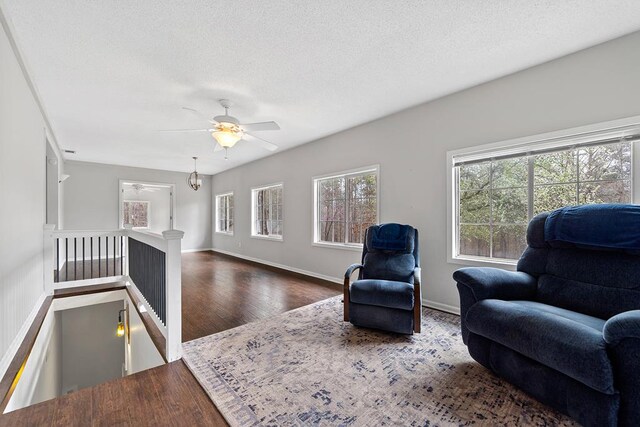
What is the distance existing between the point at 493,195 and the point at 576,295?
4.26ft

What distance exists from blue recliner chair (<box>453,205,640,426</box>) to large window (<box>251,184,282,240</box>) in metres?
4.41

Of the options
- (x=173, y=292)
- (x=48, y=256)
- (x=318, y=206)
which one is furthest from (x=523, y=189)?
(x=48, y=256)

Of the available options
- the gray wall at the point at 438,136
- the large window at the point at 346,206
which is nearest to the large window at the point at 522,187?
the gray wall at the point at 438,136

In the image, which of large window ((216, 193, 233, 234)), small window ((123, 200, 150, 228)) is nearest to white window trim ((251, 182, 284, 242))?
large window ((216, 193, 233, 234))

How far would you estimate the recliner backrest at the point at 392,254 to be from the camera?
2957mm

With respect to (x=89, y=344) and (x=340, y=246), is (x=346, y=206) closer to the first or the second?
(x=340, y=246)

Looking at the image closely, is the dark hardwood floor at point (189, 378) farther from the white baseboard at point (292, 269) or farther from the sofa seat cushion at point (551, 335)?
the sofa seat cushion at point (551, 335)

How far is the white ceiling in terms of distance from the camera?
6.17 ft

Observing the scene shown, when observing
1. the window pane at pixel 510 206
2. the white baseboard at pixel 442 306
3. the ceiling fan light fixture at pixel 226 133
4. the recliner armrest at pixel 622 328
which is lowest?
the white baseboard at pixel 442 306

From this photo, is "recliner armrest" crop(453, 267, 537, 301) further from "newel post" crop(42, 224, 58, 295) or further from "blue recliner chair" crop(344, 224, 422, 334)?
"newel post" crop(42, 224, 58, 295)

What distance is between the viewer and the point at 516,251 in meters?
2.79

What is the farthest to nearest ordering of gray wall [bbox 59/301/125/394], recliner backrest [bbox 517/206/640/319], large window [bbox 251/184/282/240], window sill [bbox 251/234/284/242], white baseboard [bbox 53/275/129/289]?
large window [bbox 251/184/282/240], window sill [bbox 251/234/284/242], gray wall [bbox 59/301/125/394], white baseboard [bbox 53/275/129/289], recliner backrest [bbox 517/206/640/319]

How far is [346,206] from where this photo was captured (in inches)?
177

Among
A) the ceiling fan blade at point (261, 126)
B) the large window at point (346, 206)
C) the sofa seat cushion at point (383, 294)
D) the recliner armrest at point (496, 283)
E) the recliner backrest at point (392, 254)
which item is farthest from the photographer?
the large window at point (346, 206)
